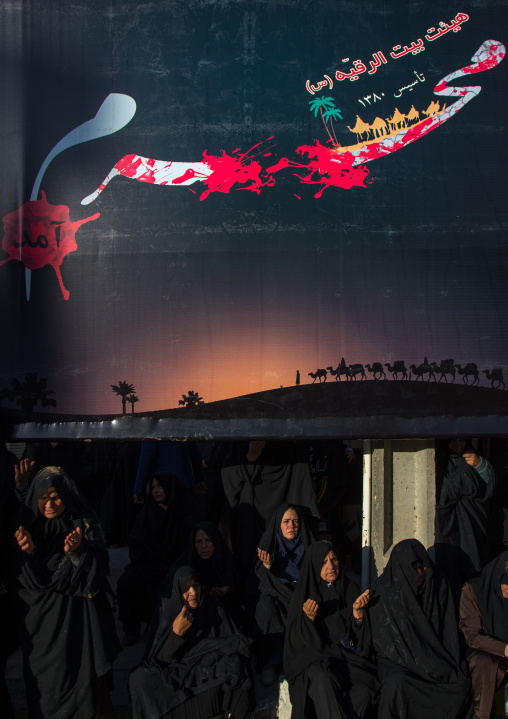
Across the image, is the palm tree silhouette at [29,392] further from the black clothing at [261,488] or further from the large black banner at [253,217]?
the black clothing at [261,488]

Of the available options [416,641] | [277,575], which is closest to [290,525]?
[277,575]

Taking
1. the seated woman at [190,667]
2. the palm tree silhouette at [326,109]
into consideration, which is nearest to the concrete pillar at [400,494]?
the seated woman at [190,667]

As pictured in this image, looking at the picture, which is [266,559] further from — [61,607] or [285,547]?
[61,607]

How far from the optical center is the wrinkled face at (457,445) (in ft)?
10.7

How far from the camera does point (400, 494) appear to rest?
3.43m

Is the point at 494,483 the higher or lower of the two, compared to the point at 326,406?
lower

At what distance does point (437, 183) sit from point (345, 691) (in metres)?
2.37

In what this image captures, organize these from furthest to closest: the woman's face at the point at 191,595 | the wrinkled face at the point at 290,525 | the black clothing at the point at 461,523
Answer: the black clothing at the point at 461,523, the wrinkled face at the point at 290,525, the woman's face at the point at 191,595

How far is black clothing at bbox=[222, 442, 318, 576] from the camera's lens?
3609 millimetres

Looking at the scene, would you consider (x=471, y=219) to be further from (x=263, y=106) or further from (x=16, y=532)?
(x=16, y=532)

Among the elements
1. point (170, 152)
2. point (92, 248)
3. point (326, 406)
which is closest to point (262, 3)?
point (170, 152)

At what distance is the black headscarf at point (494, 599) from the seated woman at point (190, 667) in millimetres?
1127

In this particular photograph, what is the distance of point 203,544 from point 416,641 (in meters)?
1.07

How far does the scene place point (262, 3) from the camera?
10.1ft
